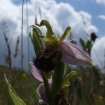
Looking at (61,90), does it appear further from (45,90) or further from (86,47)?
(86,47)

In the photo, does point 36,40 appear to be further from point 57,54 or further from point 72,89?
point 72,89

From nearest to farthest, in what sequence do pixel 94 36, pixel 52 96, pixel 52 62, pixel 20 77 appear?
pixel 52 62 → pixel 52 96 → pixel 20 77 → pixel 94 36

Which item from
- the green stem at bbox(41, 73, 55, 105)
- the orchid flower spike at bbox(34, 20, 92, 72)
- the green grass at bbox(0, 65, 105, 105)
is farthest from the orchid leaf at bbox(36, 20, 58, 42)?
the green grass at bbox(0, 65, 105, 105)

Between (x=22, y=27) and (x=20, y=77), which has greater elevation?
(x=22, y=27)

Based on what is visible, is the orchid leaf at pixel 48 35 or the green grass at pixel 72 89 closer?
the orchid leaf at pixel 48 35

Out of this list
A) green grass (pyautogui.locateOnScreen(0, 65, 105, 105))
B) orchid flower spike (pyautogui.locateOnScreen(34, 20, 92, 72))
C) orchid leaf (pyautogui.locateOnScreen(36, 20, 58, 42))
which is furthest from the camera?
green grass (pyautogui.locateOnScreen(0, 65, 105, 105))

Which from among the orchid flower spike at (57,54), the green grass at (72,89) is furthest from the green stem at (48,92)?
the green grass at (72,89)

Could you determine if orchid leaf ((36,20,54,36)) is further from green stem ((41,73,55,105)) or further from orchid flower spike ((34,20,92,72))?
green stem ((41,73,55,105))

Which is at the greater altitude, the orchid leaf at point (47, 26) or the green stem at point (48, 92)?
the orchid leaf at point (47, 26)

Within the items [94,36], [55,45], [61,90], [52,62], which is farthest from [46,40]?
[94,36]

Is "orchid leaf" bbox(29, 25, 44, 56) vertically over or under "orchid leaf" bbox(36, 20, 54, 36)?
under

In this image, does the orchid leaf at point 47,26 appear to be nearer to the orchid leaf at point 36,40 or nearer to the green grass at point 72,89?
the orchid leaf at point 36,40
